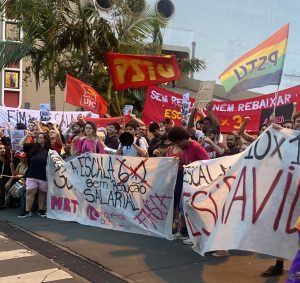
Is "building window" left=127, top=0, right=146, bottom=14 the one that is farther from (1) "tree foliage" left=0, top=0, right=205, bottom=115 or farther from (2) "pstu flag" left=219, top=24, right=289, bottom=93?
(2) "pstu flag" left=219, top=24, right=289, bottom=93

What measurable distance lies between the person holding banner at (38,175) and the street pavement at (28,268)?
1979 millimetres

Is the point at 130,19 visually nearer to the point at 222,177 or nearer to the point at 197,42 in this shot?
the point at 222,177

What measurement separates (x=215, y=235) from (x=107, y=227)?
256 centimetres

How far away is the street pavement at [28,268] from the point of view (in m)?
5.17

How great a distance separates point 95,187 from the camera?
7.67 meters

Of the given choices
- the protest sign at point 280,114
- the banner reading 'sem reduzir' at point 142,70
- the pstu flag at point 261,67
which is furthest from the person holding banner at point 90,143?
the protest sign at point 280,114

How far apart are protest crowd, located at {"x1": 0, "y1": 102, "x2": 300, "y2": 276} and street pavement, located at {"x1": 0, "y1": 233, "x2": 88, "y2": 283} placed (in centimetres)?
170

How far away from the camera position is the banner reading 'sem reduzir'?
31.6 feet

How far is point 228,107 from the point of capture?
36.4ft

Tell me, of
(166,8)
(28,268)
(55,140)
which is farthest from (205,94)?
(166,8)

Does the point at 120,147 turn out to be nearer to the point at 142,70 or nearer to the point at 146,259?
the point at 146,259

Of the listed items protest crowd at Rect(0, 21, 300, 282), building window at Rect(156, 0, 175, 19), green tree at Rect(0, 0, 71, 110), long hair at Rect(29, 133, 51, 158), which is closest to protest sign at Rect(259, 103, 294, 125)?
protest crowd at Rect(0, 21, 300, 282)

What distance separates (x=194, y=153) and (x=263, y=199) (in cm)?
174

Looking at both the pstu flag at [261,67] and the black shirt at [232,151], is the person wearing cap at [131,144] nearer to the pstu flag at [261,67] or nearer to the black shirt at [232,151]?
the black shirt at [232,151]
